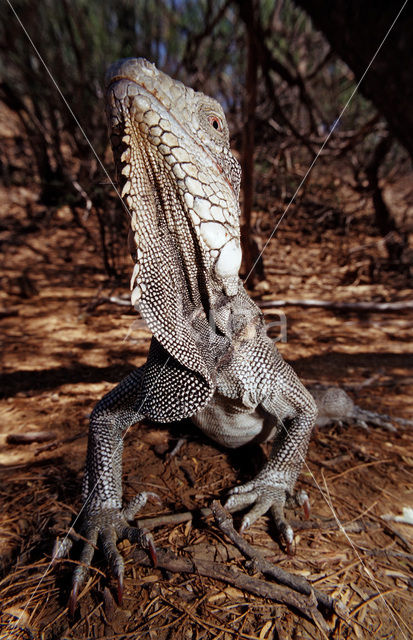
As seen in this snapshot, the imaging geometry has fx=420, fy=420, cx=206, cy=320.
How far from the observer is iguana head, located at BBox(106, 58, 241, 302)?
1.55 m

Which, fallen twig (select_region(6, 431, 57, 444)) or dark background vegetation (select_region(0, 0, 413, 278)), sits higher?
dark background vegetation (select_region(0, 0, 413, 278))

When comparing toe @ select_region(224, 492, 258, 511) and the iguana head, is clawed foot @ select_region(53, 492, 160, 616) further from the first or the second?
the iguana head

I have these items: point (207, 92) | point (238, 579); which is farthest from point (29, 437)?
point (207, 92)

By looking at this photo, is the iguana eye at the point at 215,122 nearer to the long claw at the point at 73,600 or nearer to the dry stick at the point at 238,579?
the dry stick at the point at 238,579

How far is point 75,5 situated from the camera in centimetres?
811

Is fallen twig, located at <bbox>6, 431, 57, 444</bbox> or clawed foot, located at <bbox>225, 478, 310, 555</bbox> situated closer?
clawed foot, located at <bbox>225, 478, 310, 555</bbox>

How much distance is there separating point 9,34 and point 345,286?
819 centimetres

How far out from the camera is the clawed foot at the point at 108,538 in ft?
5.48

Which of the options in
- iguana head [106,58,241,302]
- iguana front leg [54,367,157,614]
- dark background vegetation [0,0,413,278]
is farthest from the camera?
dark background vegetation [0,0,413,278]

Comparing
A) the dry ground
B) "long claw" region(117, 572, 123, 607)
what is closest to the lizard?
"long claw" region(117, 572, 123, 607)

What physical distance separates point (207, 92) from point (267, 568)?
355 inches

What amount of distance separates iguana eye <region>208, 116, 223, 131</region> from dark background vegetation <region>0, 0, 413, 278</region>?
12.5ft

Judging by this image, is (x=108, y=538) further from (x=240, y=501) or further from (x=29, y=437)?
(x=29, y=437)

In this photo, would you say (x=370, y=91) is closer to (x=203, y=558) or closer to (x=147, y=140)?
(x=147, y=140)
